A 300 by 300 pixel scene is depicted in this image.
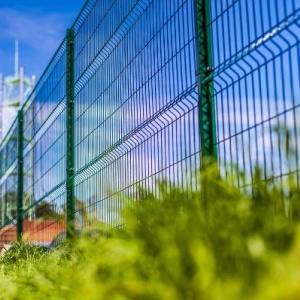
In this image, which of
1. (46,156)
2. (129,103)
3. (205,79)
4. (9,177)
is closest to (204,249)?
(205,79)

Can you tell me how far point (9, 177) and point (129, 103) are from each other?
27.5 feet

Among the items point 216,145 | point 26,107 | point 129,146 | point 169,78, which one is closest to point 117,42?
point 129,146

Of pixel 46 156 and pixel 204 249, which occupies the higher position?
pixel 46 156

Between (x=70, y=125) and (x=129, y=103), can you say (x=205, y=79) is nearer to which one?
(x=129, y=103)

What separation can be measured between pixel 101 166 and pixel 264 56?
3223 millimetres

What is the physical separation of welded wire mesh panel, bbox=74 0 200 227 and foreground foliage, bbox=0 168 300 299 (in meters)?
0.84

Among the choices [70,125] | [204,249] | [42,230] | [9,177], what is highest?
[9,177]

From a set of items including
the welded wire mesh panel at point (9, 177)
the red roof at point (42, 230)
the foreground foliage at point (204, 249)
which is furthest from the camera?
the welded wire mesh panel at point (9, 177)

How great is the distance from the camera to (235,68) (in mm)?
4027

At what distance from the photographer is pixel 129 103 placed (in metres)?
5.88

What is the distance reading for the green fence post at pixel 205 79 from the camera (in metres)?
4.29

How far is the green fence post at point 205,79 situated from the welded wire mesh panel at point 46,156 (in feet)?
11.6

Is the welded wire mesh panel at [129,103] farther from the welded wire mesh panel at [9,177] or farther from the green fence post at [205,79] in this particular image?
the welded wire mesh panel at [9,177]

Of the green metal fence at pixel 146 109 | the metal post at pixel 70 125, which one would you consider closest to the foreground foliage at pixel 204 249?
the green metal fence at pixel 146 109
